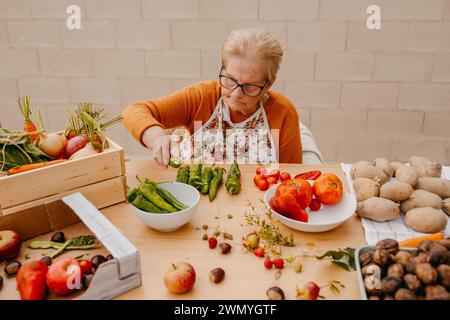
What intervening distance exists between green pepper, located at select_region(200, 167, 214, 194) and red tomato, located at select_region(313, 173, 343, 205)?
392 mm

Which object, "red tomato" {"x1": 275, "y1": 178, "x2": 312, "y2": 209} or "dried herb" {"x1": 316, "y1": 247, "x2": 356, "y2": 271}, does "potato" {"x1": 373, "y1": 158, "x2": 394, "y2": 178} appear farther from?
"dried herb" {"x1": 316, "y1": 247, "x2": 356, "y2": 271}

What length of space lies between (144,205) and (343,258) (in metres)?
0.59

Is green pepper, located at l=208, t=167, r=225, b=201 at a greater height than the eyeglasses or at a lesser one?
lesser

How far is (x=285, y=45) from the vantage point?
2.84 meters

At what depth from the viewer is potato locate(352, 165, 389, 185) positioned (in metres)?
1.45

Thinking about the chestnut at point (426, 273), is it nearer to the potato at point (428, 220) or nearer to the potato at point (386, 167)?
the potato at point (428, 220)

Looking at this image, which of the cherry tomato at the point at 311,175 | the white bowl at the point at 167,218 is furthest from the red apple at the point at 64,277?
the cherry tomato at the point at 311,175

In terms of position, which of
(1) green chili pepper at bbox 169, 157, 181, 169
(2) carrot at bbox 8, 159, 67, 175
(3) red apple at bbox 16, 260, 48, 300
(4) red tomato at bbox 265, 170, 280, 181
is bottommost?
(3) red apple at bbox 16, 260, 48, 300

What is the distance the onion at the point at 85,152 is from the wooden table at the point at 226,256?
21cm

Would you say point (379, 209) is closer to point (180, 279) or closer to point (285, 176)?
point (285, 176)

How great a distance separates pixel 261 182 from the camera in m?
1.47

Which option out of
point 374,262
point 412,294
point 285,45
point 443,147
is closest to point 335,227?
point 374,262

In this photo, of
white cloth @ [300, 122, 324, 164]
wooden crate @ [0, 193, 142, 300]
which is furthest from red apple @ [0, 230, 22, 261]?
white cloth @ [300, 122, 324, 164]

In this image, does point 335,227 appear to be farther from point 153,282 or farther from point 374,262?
point 153,282
